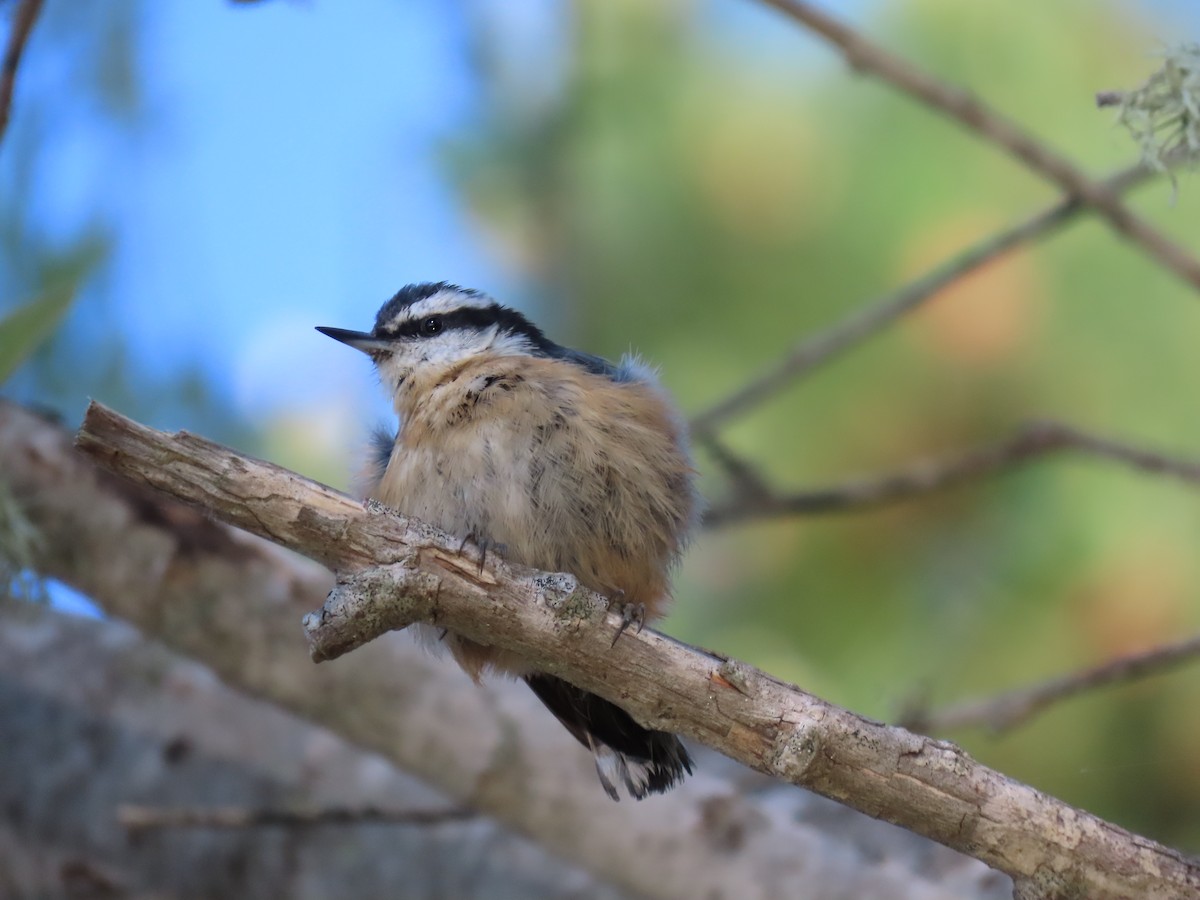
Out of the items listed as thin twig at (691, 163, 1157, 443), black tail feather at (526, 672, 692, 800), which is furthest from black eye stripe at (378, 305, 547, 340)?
black tail feather at (526, 672, 692, 800)

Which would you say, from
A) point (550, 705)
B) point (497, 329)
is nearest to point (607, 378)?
point (497, 329)

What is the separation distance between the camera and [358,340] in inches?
112

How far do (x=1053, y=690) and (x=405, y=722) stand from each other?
1.30m

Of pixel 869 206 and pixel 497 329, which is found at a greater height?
pixel 869 206

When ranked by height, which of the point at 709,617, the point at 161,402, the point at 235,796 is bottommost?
the point at 235,796

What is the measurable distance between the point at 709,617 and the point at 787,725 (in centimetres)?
187

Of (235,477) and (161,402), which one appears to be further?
(161,402)

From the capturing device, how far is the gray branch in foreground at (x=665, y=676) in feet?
5.43

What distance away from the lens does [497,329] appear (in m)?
2.74

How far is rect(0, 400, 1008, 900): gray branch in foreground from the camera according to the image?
8.26 ft

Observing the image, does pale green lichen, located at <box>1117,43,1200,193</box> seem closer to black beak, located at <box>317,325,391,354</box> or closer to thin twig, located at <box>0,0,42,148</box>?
black beak, located at <box>317,325,391,354</box>

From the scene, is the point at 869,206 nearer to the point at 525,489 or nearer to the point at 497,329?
the point at 497,329

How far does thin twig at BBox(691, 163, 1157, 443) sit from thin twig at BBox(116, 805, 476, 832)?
1.06m

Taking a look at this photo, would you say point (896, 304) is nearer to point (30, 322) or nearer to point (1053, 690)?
point (1053, 690)
